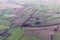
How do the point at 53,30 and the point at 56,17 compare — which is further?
the point at 56,17

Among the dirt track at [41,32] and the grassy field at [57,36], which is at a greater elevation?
the dirt track at [41,32]

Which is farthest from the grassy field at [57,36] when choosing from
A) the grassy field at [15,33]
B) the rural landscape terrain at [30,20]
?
the grassy field at [15,33]

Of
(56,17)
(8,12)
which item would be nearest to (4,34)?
(8,12)

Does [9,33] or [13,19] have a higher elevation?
[13,19]

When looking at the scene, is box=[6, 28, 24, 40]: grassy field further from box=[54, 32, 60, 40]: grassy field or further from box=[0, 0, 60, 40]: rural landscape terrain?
box=[54, 32, 60, 40]: grassy field

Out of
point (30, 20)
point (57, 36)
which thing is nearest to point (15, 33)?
point (30, 20)

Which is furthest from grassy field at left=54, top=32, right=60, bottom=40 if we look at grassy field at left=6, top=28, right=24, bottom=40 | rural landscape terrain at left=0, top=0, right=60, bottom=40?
grassy field at left=6, top=28, right=24, bottom=40

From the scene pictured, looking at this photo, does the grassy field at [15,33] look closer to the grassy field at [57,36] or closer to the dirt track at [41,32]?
the dirt track at [41,32]

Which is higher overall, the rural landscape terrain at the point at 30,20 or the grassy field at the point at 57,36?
the rural landscape terrain at the point at 30,20

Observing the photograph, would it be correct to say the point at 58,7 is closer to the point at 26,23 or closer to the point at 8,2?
the point at 26,23

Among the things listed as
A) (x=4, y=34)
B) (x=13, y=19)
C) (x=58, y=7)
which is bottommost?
(x=4, y=34)

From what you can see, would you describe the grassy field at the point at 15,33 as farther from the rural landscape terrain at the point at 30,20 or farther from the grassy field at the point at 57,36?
the grassy field at the point at 57,36
